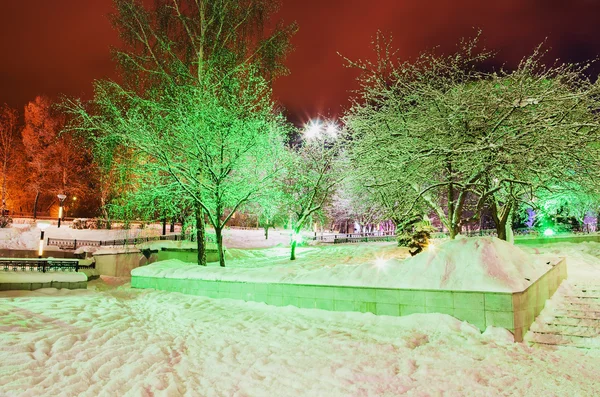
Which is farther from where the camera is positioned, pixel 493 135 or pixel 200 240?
pixel 200 240

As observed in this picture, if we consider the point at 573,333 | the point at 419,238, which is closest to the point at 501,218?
the point at 419,238

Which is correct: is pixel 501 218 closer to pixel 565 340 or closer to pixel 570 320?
pixel 570 320

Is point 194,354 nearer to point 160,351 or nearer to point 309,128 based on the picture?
point 160,351

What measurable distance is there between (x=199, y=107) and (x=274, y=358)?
1031cm

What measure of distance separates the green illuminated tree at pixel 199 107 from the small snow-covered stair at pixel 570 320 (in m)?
9.40

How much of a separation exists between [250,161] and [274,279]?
678 cm

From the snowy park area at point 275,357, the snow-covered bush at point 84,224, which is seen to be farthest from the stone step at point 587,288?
the snow-covered bush at point 84,224

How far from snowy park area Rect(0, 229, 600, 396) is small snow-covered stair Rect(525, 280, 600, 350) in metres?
0.31

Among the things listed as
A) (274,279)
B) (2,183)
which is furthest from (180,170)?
(2,183)

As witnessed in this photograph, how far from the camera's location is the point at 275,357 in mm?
5285

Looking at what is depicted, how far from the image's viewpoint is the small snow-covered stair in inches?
234

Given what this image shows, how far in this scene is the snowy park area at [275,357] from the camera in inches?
166

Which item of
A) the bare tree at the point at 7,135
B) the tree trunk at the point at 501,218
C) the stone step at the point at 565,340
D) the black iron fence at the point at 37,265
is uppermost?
the bare tree at the point at 7,135

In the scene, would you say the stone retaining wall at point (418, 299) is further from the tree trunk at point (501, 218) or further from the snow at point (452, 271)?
the tree trunk at point (501, 218)
